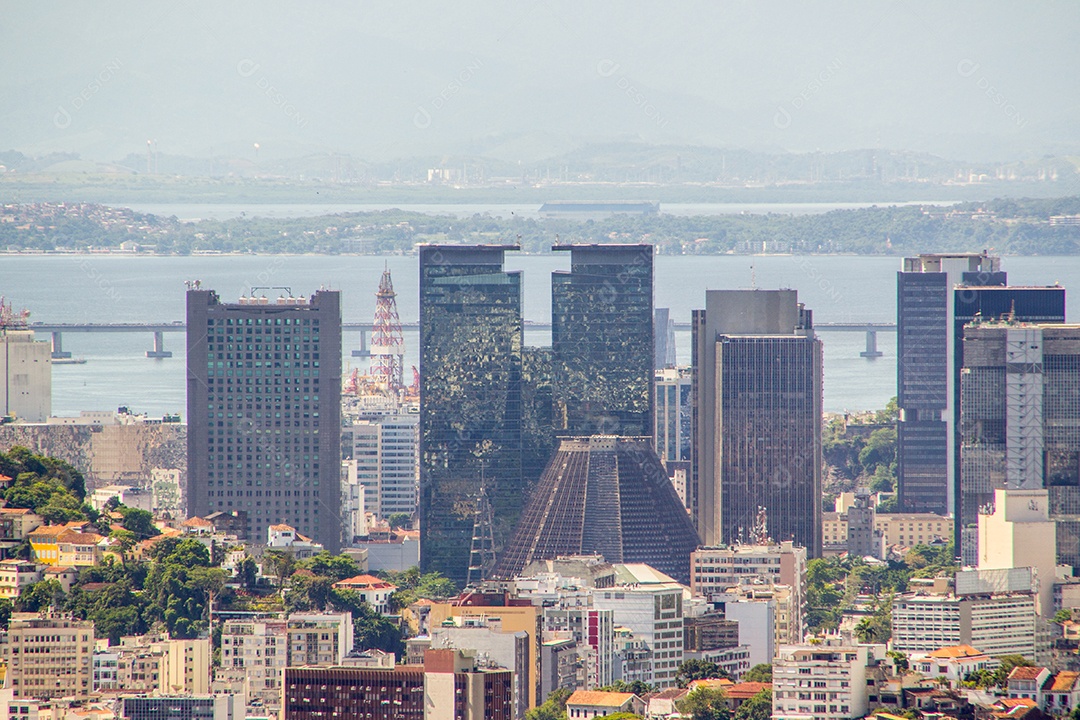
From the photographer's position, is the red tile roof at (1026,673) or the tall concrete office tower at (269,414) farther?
the tall concrete office tower at (269,414)

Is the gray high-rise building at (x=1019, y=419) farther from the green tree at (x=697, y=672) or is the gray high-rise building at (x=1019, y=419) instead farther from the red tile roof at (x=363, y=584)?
the green tree at (x=697, y=672)

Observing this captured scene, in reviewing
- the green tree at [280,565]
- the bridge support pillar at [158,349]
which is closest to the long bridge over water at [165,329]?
the bridge support pillar at [158,349]

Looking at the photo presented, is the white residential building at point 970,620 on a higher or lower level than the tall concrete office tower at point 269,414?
lower

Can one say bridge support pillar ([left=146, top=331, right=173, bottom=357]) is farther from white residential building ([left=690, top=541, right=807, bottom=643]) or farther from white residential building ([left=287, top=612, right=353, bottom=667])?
white residential building ([left=287, top=612, right=353, bottom=667])

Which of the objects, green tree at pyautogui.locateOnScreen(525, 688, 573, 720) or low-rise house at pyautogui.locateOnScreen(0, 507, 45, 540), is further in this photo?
low-rise house at pyautogui.locateOnScreen(0, 507, 45, 540)

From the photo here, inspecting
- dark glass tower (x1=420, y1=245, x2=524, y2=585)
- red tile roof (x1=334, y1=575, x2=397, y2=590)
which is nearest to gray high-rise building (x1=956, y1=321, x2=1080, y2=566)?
dark glass tower (x1=420, y1=245, x2=524, y2=585)

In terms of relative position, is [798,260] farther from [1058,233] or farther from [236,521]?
[236,521]

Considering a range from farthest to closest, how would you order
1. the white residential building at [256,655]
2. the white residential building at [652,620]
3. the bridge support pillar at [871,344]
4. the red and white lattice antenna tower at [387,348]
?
the bridge support pillar at [871,344] → the red and white lattice antenna tower at [387,348] → the white residential building at [652,620] → the white residential building at [256,655]
